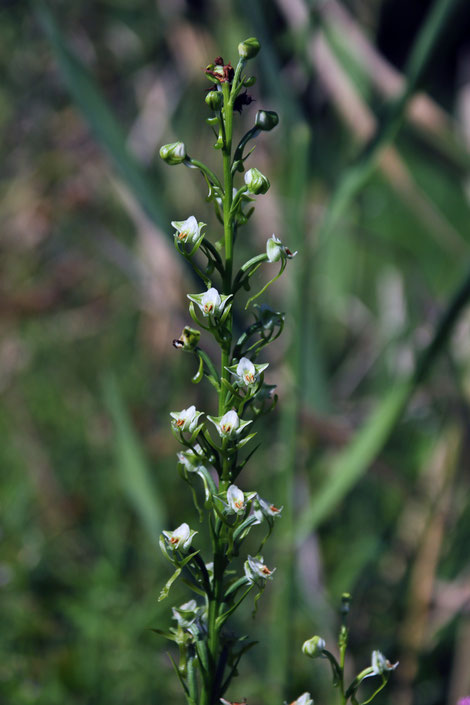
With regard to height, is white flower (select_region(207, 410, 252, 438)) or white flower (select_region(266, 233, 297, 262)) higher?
white flower (select_region(266, 233, 297, 262))

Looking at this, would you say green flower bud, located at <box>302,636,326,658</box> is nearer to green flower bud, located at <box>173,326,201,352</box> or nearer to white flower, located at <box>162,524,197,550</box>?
white flower, located at <box>162,524,197,550</box>

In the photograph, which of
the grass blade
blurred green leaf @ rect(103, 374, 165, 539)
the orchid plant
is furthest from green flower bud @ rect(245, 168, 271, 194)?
blurred green leaf @ rect(103, 374, 165, 539)

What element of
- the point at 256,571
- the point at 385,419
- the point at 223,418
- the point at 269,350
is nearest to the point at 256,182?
the point at 223,418

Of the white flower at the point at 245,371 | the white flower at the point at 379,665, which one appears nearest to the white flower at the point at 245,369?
the white flower at the point at 245,371

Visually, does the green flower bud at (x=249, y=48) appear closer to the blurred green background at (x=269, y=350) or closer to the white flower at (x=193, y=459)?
the white flower at (x=193, y=459)

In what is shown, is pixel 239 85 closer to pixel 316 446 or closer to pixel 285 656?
pixel 285 656

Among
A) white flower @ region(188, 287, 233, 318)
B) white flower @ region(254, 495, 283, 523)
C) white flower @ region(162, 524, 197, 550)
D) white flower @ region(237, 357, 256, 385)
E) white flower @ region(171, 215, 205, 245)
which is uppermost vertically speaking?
white flower @ region(171, 215, 205, 245)
